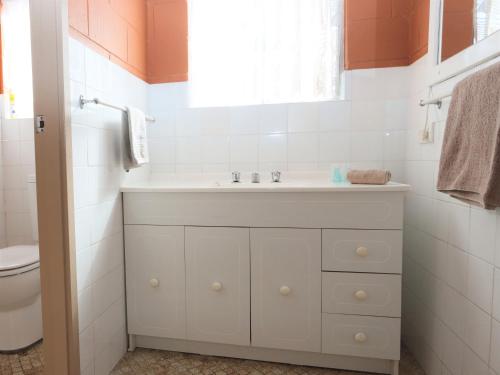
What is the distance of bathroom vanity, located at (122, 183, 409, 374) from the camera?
45.9 inches

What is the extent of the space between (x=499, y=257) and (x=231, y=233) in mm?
947

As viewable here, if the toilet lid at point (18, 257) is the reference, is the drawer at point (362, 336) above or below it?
below

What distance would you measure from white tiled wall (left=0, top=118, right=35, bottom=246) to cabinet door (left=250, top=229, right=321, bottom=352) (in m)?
1.73

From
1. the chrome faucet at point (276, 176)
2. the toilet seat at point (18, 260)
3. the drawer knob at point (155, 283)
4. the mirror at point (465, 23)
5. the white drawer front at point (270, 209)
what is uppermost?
the mirror at point (465, 23)

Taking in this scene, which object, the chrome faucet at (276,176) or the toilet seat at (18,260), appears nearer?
the toilet seat at (18,260)

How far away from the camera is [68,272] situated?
3.43 feet

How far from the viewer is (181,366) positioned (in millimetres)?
1301

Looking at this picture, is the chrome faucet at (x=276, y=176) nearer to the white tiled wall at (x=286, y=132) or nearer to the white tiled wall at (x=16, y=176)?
the white tiled wall at (x=286, y=132)

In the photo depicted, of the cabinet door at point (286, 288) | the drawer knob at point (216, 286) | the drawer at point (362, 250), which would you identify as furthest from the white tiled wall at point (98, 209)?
the drawer at point (362, 250)

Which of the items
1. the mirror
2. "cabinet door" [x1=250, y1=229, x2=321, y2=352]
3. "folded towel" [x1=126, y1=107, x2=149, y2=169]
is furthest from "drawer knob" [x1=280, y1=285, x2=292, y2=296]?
the mirror

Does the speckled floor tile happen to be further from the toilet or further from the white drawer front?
the white drawer front

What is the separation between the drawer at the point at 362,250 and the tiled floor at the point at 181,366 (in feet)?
1.68

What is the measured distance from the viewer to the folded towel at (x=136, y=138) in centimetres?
130

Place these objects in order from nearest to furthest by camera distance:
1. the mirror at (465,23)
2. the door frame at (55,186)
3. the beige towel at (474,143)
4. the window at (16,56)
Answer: the beige towel at (474,143), the mirror at (465,23), the door frame at (55,186), the window at (16,56)
